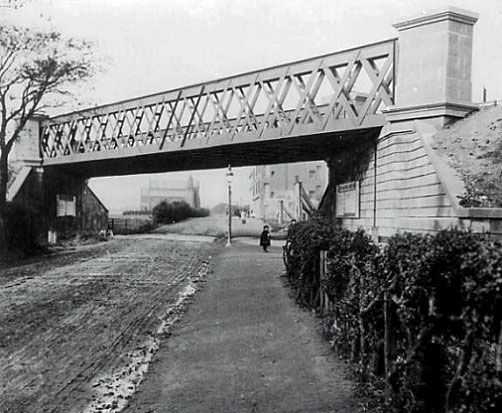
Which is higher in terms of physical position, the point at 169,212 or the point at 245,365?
the point at 169,212

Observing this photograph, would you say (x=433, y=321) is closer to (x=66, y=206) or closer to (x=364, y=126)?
(x=364, y=126)

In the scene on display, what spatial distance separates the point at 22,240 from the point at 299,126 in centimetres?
1498

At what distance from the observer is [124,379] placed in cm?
697

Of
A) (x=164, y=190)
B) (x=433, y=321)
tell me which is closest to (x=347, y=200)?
(x=433, y=321)

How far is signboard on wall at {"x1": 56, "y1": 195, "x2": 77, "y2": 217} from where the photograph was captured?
32844 mm

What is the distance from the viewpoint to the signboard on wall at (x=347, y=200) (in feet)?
53.8

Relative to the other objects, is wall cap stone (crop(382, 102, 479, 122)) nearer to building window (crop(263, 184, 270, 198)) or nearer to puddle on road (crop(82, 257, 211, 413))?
puddle on road (crop(82, 257, 211, 413))

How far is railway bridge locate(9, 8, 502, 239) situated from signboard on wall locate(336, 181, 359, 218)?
0.04 metres

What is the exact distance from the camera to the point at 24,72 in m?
25.8

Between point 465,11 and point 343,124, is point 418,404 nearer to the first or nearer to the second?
point 465,11

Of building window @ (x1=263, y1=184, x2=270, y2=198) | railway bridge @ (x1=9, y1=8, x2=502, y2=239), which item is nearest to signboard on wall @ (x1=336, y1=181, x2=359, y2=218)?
railway bridge @ (x1=9, y1=8, x2=502, y2=239)

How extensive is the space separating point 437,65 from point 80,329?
999cm

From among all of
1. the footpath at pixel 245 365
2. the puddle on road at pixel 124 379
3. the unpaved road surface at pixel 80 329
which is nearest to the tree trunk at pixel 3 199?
the unpaved road surface at pixel 80 329

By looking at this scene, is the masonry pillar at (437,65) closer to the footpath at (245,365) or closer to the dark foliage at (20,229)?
the footpath at (245,365)
